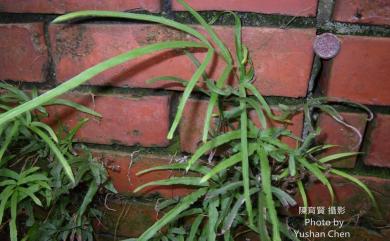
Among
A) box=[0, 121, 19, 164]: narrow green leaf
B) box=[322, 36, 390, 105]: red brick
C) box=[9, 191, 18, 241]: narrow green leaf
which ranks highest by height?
box=[322, 36, 390, 105]: red brick

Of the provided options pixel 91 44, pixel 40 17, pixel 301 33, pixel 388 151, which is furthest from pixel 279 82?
pixel 40 17

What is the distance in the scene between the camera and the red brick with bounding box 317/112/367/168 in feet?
2.04

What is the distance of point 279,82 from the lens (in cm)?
61

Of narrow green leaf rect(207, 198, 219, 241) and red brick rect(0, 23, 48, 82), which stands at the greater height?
red brick rect(0, 23, 48, 82)

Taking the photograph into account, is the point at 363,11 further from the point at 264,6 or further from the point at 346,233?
the point at 346,233

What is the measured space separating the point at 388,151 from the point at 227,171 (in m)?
0.30

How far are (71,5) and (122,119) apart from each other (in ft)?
0.72

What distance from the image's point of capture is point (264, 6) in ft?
1.86

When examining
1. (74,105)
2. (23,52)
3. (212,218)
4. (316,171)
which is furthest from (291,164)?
(23,52)

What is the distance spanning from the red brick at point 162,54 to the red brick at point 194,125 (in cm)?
5

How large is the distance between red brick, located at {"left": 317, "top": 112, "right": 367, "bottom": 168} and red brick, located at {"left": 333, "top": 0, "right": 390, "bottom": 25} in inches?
6.3

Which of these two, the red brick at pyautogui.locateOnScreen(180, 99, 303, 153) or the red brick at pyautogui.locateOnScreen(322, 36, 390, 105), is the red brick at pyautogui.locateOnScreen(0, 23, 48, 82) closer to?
the red brick at pyautogui.locateOnScreen(180, 99, 303, 153)

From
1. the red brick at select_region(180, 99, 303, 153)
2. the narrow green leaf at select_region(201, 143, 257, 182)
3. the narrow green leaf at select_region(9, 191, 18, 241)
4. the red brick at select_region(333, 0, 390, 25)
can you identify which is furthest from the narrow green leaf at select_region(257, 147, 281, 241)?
the narrow green leaf at select_region(9, 191, 18, 241)

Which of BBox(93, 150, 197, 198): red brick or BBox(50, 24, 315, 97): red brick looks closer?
BBox(50, 24, 315, 97): red brick
